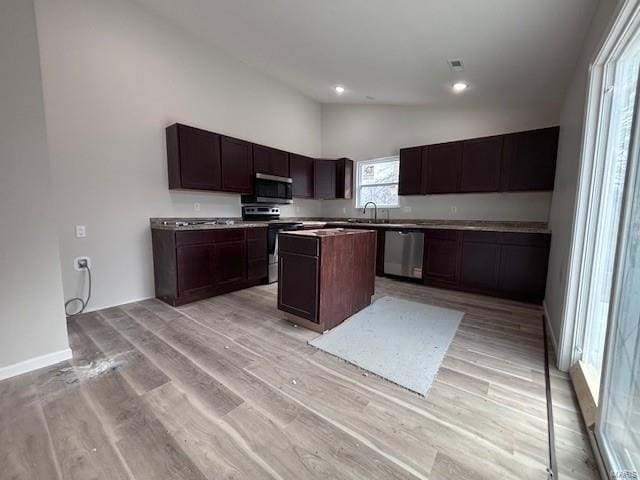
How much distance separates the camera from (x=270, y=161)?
14.1ft

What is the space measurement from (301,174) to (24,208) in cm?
377

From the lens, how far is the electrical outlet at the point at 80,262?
8.84 ft

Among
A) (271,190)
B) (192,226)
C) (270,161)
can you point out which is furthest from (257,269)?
(270,161)

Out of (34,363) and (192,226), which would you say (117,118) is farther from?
(34,363)

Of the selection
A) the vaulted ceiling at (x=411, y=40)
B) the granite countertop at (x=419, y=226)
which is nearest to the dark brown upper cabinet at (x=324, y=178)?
the granite countertop at (x=419, y=226)

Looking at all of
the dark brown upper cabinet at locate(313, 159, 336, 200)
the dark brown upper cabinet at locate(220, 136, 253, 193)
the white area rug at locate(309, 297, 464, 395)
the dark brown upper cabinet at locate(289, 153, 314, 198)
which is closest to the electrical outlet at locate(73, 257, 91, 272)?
the dark brown upper cabinet at locate(220, 136, 253, 193)

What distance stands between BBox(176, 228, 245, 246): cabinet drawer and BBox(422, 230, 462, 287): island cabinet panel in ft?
8.92

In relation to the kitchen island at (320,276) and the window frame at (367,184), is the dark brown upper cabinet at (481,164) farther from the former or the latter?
the kitchen island at (320,276)

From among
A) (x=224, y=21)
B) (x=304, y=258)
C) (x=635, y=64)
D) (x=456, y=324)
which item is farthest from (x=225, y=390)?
(x=224, y=21)

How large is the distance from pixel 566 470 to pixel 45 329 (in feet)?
10.2

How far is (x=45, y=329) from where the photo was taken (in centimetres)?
185

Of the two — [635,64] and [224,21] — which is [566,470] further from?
[224,21]

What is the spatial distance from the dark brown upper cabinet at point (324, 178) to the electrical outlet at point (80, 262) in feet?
11.9

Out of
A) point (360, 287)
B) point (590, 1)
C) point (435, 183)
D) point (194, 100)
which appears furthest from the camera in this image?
point (435, 183)
